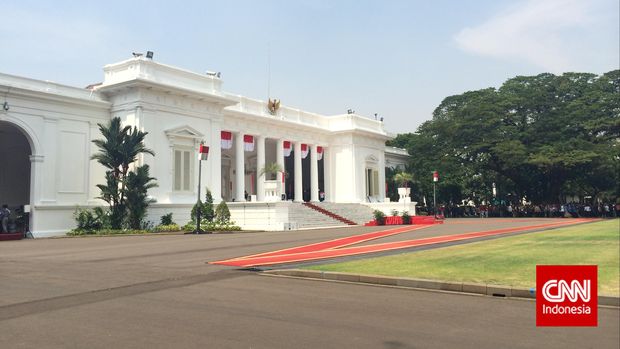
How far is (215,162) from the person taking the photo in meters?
34.0

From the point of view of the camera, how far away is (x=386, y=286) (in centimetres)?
880

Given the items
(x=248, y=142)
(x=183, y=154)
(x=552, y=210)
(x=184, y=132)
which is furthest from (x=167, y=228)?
(x=552, y=210)

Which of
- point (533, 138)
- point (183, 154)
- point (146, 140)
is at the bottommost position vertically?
point (183, 154)

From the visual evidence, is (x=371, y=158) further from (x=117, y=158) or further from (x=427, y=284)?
(x=427, y=284)

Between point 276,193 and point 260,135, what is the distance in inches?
410

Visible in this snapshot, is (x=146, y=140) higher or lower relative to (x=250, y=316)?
higher

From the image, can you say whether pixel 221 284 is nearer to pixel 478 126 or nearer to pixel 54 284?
pixel 54 284

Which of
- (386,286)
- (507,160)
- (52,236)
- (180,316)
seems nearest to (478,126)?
(507,160)

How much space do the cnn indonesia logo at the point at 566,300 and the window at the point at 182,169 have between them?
91.2ft

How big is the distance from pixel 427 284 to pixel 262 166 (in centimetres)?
3161

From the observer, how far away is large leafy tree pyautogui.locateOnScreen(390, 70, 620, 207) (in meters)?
44.5

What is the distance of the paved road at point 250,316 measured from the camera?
17.4 feet

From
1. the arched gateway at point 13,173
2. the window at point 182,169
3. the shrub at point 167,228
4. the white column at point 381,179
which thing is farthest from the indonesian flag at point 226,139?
the white column at point 381,179

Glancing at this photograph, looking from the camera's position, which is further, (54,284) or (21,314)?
(54,284)
